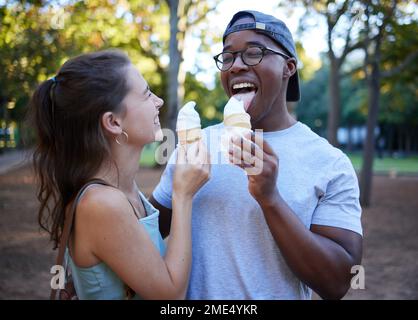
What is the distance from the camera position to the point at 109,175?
197 cm

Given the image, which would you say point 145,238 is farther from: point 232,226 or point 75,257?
point 232,226

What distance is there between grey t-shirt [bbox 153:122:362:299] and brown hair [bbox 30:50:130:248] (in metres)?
0.59

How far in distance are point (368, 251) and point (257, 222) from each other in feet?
24.3

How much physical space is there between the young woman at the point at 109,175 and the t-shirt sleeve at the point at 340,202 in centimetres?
58

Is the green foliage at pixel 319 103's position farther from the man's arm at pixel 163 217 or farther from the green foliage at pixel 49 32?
the man's arm at pixel 163 217

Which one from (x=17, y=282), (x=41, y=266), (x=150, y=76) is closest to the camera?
(x=17, y=282)

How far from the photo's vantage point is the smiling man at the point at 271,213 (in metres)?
1.90

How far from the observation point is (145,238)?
1776 millimetres

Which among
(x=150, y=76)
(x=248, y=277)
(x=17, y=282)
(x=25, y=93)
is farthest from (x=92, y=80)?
(x=150, y=76)

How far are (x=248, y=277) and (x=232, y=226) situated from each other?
9.6 inches

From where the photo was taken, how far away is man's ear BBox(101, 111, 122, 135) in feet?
6.40

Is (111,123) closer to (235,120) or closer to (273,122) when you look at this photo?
(235,120)

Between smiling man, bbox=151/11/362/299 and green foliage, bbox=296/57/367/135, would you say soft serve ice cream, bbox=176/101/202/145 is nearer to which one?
smiling man, bbox=151/11/362/299

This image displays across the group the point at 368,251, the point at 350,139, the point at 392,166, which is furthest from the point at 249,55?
the point at 350,139
